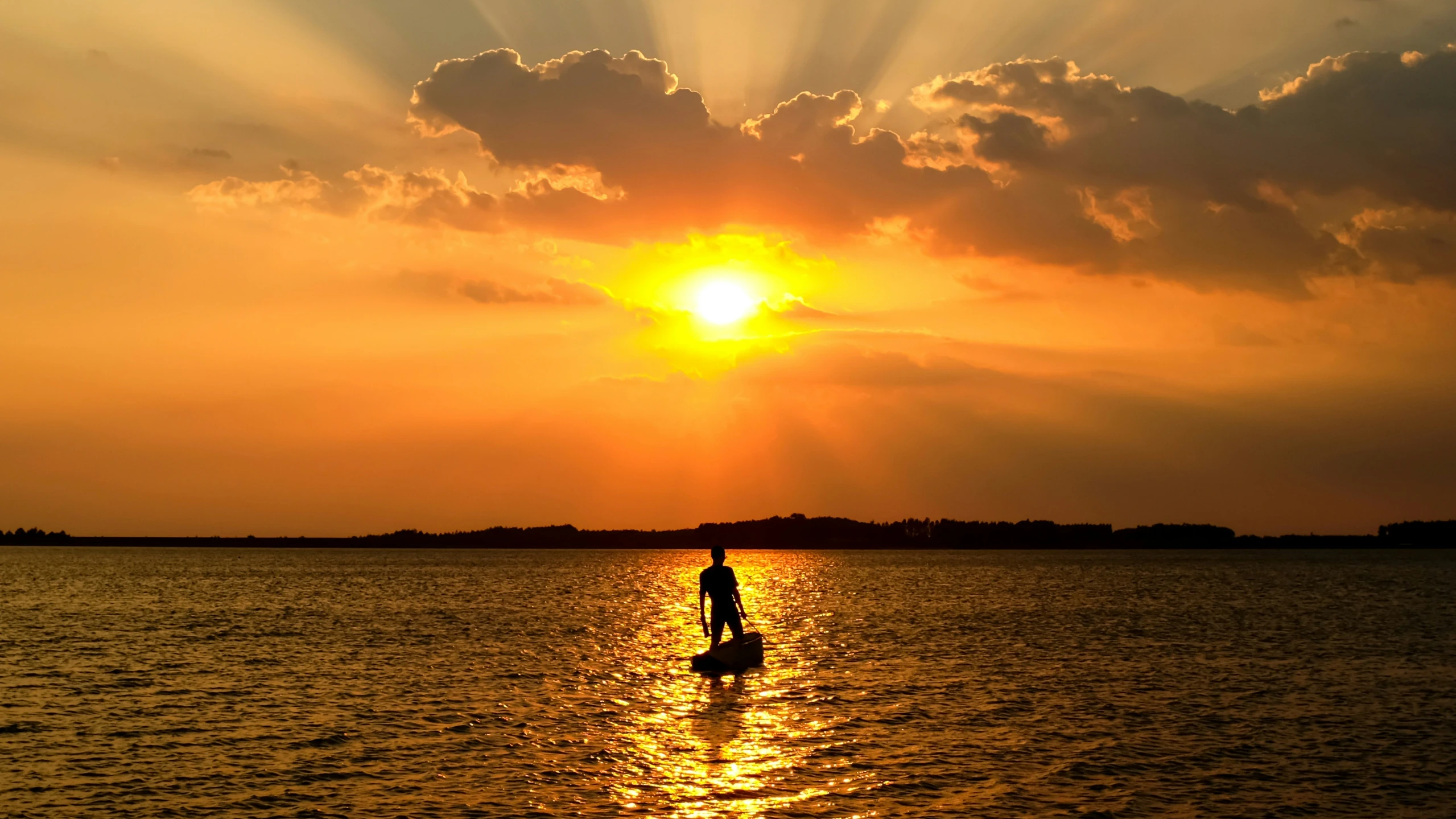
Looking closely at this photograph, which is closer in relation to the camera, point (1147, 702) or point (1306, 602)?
point (1147, 702)

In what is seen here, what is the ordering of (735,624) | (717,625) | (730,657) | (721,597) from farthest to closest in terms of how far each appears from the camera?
(735,624) < (730,657) < (717,625) < (721,597)

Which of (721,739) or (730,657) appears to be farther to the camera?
(730,657)

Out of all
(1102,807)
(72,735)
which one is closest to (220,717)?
(72,735)

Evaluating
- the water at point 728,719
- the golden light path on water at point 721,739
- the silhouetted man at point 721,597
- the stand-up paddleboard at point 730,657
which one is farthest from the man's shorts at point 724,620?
the water at point 728,719

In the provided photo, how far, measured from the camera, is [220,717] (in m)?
29.5

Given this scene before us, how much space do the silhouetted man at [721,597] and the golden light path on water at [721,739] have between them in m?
1.64

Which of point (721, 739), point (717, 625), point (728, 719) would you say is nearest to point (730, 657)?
point (717, 625)

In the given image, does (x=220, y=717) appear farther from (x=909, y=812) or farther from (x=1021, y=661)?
(x=1021, y=661)

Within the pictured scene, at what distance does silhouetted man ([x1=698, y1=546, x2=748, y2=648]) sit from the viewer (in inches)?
1471

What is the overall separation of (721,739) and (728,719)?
2.90 m

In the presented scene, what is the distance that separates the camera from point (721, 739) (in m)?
26.0

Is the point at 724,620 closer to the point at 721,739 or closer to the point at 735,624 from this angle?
the point at 735,624

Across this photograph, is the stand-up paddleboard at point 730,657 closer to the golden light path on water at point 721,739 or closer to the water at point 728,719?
the golden light path on water at point 721,739

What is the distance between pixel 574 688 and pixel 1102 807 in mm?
19414
